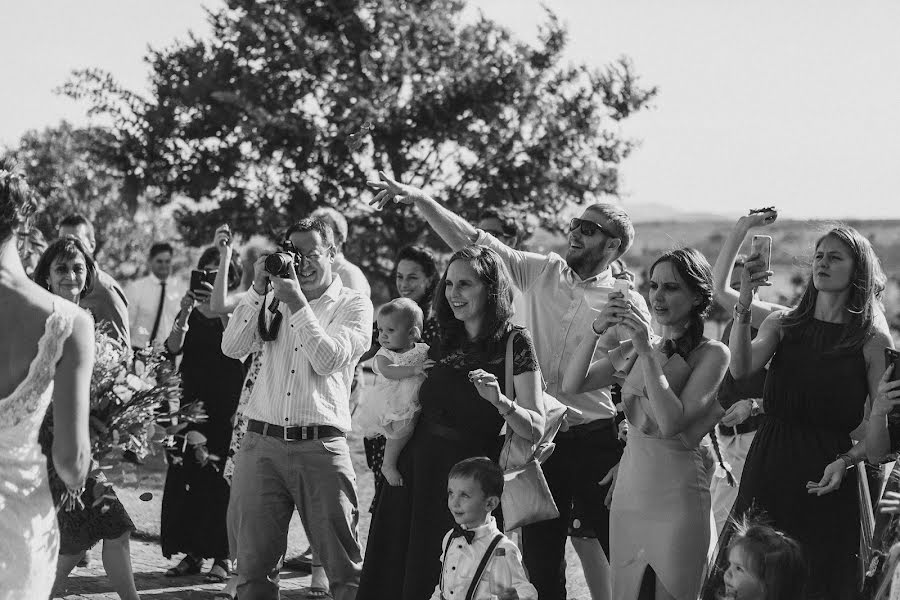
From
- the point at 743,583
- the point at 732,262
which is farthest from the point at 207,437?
the point at 743,583

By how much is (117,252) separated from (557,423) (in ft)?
65.0

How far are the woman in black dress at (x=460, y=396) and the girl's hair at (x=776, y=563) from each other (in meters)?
0.98

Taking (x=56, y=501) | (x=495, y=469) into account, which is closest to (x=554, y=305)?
(x=495, y=469)

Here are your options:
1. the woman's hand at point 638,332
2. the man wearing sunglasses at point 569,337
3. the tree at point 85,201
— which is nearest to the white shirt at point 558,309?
the man wearing sunglasses at point 569,337

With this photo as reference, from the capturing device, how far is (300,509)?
17.3ft

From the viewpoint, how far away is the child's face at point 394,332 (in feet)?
17.2

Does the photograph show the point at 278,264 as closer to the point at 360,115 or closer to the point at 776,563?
the point at 776,563

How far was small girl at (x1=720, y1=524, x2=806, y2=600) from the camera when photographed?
4.03 metres

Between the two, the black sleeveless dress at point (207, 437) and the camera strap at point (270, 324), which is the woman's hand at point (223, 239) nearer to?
the black sleeveless dress at point (207, 437)

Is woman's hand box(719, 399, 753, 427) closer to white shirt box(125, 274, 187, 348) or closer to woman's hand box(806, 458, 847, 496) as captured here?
woman's hand box(806, 458, 847, 496)

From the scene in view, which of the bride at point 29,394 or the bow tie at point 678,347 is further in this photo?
the bow tie at point 678,347

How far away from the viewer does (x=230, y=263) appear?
7.40 m

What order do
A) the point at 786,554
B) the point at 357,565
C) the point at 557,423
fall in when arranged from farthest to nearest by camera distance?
the point at 357,565
the point at 557,423
the point at 786,554

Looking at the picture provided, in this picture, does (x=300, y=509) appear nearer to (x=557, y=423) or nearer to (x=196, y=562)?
(x=557, y=423)
